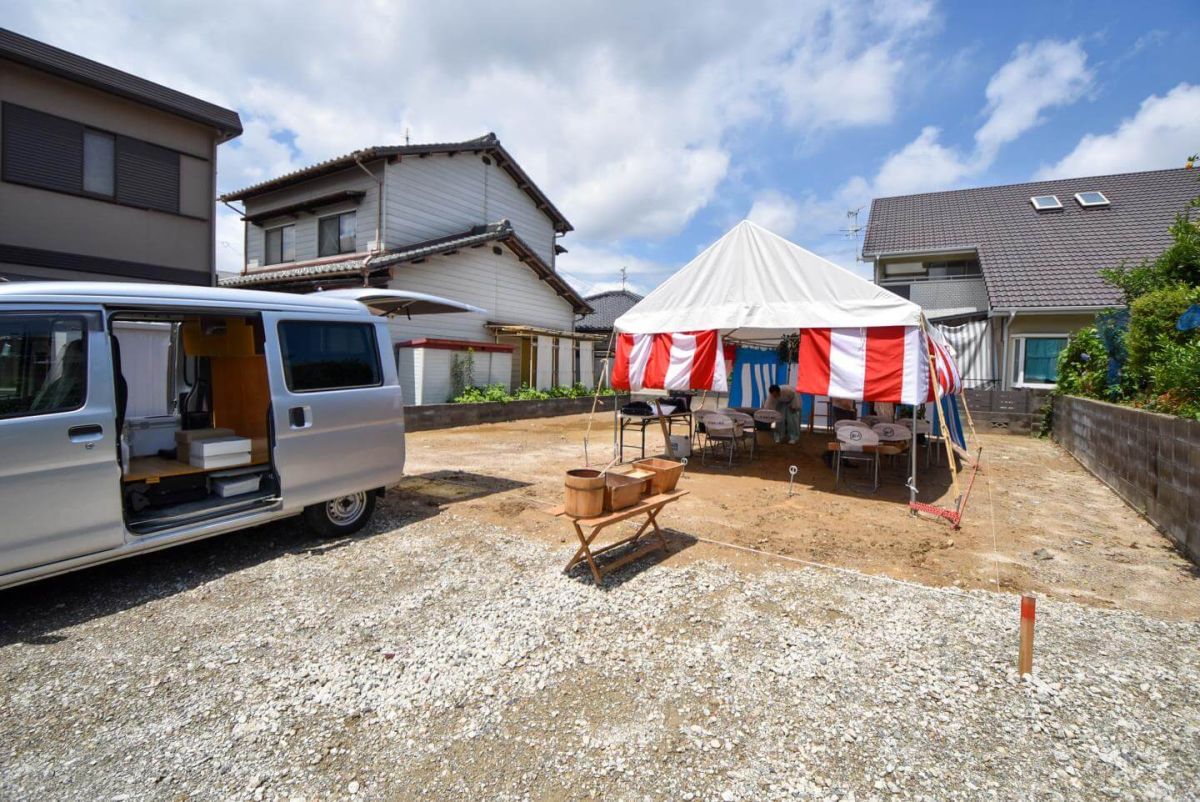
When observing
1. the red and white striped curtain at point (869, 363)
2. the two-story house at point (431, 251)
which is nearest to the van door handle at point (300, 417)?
the red and white striped curtain at point (869, 363)

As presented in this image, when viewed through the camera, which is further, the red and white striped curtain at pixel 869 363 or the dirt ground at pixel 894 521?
the red and white striped curtain at pixel 869 363

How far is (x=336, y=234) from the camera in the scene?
14.9 meters

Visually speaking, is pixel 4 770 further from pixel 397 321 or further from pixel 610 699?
pixel 397 321

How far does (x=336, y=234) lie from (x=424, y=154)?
326 centimetres

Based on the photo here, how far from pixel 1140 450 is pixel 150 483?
9.45 m

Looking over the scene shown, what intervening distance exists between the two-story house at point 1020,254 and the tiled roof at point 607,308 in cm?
1254

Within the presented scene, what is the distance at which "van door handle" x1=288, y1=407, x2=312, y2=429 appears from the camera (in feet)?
14.0

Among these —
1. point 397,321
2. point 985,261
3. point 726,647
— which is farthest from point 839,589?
point 985,261

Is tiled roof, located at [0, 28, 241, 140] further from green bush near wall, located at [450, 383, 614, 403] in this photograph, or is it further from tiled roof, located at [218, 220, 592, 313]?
green bush near wall, located at [450, 383, 614, 403]

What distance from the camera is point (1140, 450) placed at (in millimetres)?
5859

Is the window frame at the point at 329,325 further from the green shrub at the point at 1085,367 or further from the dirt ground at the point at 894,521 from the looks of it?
the green shrub at the point at 1085,367

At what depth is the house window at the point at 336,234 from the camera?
1459cm

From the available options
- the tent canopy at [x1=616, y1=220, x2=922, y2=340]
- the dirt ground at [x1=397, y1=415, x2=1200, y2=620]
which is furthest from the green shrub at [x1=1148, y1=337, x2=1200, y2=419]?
the tent canopy at [x1=616, y1=220, x2=922, y2=340]

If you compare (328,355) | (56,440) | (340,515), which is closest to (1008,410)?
(340,515)
